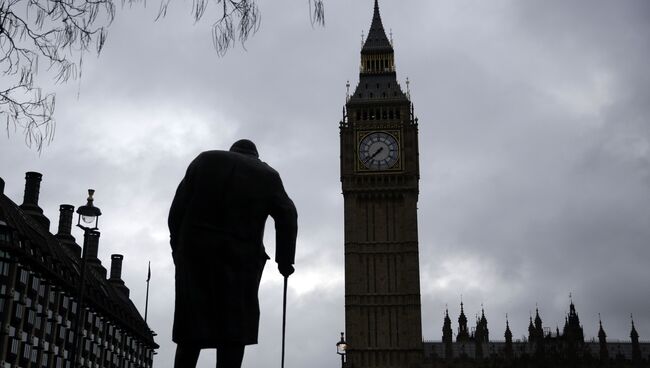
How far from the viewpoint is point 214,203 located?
8.48 meters

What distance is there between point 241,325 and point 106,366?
75.2m

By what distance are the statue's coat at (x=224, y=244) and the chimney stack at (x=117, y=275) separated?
9625 cm

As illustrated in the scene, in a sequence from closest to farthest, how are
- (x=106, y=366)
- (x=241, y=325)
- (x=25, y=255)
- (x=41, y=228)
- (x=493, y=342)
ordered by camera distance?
(x=241, y=325), (x=25, y=255), (x=41, y=228), (x=106, y=366), (x=493, y=342)

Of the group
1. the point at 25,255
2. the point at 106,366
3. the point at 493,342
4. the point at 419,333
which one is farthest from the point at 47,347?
the point at 493,342

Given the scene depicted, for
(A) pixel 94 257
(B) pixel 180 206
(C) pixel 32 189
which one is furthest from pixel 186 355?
(A) pixel 94 257

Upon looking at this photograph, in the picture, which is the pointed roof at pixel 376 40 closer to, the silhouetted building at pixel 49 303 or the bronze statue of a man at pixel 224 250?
the silhouetted building at pixel 49 303

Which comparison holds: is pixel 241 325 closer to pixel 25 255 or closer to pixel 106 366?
pixel 25 255

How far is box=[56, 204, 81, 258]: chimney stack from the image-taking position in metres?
86.7

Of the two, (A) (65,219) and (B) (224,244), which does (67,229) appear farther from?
(B) (224,244)

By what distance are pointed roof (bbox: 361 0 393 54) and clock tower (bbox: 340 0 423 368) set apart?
6.37 meters

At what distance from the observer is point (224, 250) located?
8.37 meters

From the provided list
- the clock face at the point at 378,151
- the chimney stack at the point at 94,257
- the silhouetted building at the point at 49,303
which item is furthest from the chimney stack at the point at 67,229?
the clock face at the point at 378,151

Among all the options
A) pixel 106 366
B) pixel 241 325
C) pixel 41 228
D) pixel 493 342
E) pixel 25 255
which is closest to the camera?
pixel 241 325

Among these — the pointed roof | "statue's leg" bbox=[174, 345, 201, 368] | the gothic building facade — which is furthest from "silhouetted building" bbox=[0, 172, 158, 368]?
the pointed roof
